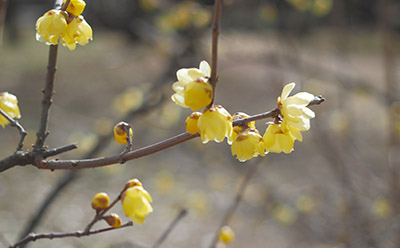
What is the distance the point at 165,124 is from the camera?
2225 millimetres

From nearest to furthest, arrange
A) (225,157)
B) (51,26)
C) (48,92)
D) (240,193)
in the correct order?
(51,26), (48,92), (240,193), (225,157)

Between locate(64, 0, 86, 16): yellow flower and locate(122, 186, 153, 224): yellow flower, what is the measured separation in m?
0.28

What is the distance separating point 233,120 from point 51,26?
0.30 m

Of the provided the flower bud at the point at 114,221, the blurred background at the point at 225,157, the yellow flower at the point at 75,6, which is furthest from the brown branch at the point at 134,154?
the blurred background at the point at 225,157

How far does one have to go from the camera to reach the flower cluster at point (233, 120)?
548 millimetres

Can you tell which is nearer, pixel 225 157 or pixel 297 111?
pixel 297 111

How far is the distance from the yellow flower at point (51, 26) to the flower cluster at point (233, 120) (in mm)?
195

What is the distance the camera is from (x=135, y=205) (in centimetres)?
60

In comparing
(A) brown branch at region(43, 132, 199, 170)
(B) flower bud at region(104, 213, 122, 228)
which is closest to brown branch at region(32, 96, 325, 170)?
(A) brown branch at region(43, 132, 199, 170)

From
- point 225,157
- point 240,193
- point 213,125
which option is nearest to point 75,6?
point 213,125

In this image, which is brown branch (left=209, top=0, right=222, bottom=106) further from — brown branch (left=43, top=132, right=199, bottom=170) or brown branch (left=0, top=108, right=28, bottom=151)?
brown branch (left=0, top=108, right=28, bottom=151)

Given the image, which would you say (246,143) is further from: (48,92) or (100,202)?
(48,92)

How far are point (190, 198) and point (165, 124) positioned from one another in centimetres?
84

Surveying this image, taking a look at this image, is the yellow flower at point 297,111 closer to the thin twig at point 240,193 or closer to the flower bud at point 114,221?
the flower bud at point 114,221
